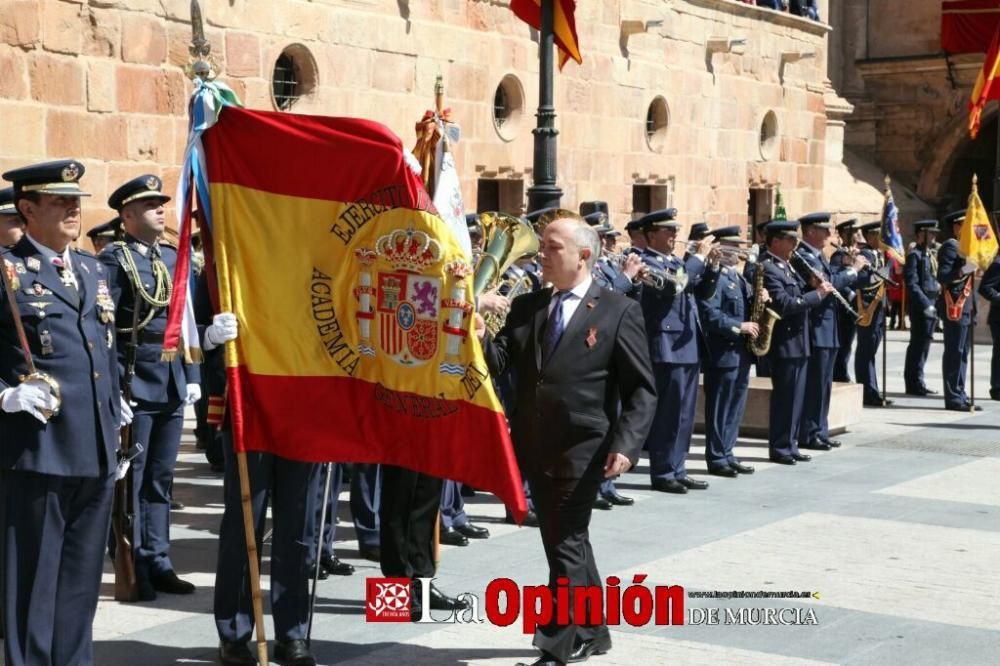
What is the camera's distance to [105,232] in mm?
10898

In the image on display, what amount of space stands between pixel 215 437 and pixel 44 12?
14.1ft

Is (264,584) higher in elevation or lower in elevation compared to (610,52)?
lower

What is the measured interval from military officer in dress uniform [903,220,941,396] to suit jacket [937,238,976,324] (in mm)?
364

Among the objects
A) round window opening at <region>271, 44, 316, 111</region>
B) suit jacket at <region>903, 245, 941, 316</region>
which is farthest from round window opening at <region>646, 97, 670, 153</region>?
round window opening at <region>271, 44, 316, 111</region>

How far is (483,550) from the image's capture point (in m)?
9.27

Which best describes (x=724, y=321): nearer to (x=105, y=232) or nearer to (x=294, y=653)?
(x=105, y=232)

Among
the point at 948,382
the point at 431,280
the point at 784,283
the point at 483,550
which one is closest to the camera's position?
the point at 431,280

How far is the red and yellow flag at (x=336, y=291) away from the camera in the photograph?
6.71 meters

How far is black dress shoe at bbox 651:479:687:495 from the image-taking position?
452 inches

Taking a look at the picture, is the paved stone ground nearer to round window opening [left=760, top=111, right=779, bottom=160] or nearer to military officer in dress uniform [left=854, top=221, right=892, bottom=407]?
military officer in dress uniform [left=854, top=221, right=892, bottom=407]

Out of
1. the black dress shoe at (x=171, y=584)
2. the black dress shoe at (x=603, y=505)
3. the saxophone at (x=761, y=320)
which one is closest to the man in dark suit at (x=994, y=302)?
the saxophone at (x=761, y=320)

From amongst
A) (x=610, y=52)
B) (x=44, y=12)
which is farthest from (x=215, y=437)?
(x=610, y=52)

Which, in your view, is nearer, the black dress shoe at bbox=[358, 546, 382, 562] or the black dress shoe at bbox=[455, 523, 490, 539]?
the black dress shoe at bbox=[358, 546, 382, 562]

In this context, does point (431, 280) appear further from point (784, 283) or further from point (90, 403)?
point (784, 283)
